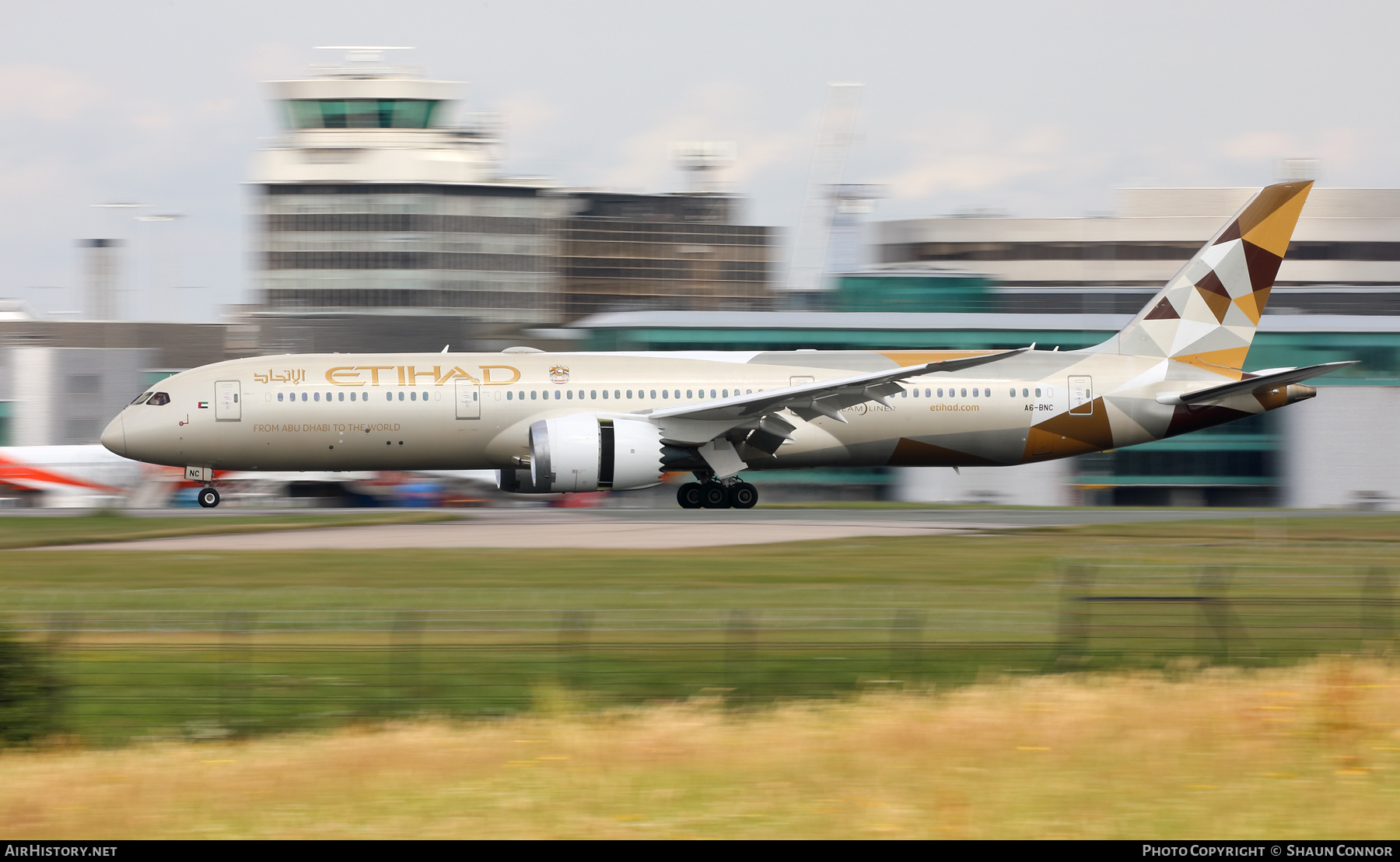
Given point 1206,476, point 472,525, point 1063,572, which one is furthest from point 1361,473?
point 1063,572

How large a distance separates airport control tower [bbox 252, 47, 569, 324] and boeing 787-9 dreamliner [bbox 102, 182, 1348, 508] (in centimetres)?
7190

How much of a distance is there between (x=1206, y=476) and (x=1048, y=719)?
4744 cm

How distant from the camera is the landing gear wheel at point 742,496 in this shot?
35562mm

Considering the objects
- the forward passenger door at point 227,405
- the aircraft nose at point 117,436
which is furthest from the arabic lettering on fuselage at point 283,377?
the aircraft nose at point 117,436

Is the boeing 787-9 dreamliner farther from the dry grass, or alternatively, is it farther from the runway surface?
the dry grass

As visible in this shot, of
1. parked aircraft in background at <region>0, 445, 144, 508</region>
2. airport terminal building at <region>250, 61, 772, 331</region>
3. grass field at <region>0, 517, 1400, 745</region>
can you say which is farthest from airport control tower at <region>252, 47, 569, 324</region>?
grass field at <region>0, 517, 1400, 745</region>

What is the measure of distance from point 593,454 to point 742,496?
5194mm

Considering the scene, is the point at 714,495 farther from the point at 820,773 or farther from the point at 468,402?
the point at 820,773

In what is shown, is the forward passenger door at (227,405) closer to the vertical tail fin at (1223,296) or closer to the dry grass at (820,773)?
the vertical tail fin at (1223,296)

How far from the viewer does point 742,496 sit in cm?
3566

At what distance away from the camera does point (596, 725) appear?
35.8 feet

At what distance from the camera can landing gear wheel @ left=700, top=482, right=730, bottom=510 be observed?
117 ft

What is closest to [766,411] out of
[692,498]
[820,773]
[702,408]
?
[702,408]

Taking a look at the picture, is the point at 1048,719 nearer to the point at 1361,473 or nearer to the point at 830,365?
the point at 830,365
